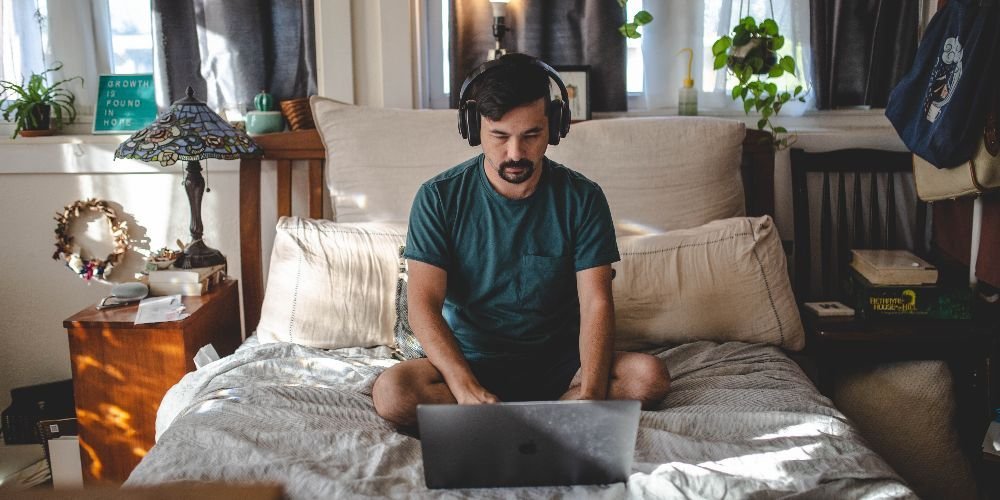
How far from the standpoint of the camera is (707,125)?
2244 millimetres

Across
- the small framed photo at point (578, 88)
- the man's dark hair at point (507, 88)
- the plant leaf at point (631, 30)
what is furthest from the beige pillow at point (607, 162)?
the man's dark hair at point (507, 88)

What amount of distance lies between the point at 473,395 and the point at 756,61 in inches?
59.1

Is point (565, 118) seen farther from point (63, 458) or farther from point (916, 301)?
point (63, 458)

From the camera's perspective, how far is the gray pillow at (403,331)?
1882 millimetres

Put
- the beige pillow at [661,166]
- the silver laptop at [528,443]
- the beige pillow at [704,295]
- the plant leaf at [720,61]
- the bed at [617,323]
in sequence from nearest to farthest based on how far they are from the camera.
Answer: the silver laptop at [528,443] < the bed at [617,323] < the beige pillow at [704,295] < the beige pillow at [661,166] < the plant leaf at [720,61]

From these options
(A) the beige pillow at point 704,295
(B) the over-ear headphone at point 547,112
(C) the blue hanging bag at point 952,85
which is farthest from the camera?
(A) the beige pillow at point 704,295

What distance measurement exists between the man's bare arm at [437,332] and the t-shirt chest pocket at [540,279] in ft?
0.55

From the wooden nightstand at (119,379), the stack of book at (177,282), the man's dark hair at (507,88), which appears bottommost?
the wooden nightstand at (119,379)

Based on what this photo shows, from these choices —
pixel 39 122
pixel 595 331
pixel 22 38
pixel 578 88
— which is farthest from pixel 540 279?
pixel 22 38

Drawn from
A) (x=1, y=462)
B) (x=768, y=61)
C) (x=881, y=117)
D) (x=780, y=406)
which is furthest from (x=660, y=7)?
(x=1, y=462)

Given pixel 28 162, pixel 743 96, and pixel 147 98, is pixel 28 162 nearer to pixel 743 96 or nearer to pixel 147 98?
pixel 147 98

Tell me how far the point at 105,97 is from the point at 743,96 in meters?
2.08

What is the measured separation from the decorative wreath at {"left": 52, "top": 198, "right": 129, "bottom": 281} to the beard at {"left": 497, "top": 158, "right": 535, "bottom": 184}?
1.66m

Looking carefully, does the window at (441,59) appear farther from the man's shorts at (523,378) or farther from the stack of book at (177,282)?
the man's shorts at (523,378)
